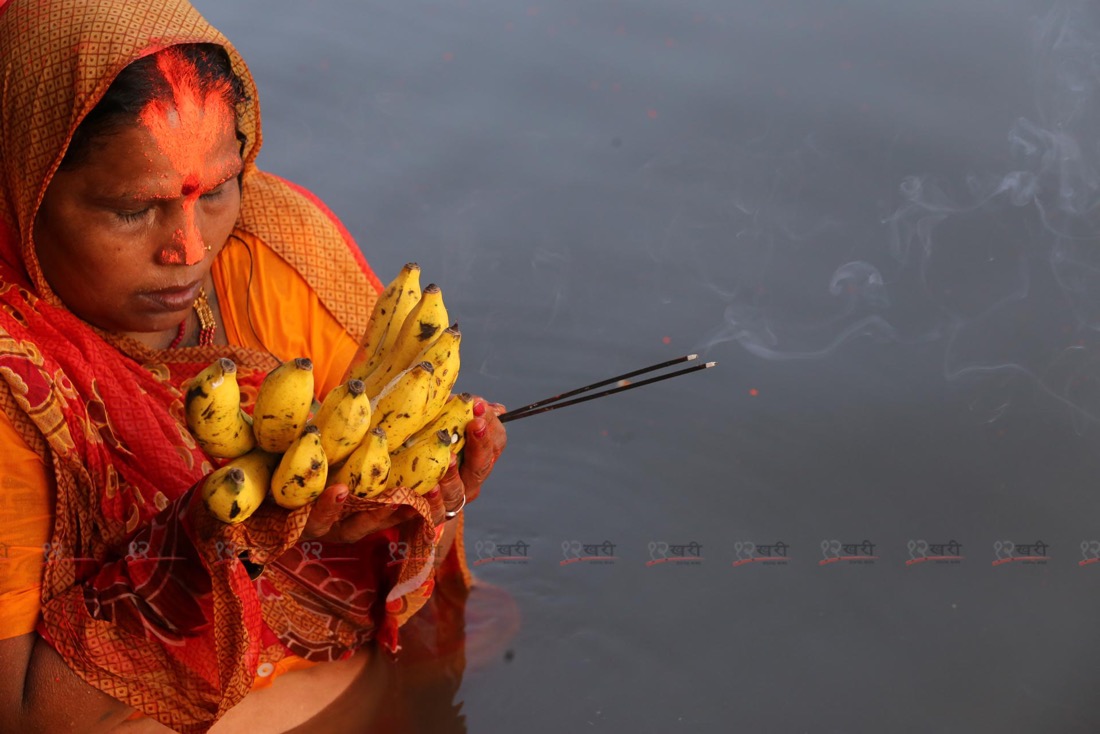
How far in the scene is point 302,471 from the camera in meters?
1.47

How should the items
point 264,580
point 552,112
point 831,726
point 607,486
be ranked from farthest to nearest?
point 552,112
point 607,486
point 831,726
point 264,580

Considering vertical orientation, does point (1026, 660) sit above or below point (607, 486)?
below

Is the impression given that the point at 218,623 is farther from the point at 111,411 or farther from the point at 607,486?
the point at 607,486

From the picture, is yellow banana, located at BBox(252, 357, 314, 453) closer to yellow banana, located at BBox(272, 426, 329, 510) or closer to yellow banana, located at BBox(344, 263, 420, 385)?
yellow banana, located at BBox(272, 426, 329, 510)

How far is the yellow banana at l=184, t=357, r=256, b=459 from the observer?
1.46 meters

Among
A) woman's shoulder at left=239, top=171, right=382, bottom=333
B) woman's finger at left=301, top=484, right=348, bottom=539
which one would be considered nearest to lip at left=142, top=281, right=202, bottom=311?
woman's shoulder at left=239, top=171, right=382, bottom=333

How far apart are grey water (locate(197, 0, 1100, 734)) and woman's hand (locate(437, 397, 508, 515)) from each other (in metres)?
0.64

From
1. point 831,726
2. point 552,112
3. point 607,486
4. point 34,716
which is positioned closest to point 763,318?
point 607,486

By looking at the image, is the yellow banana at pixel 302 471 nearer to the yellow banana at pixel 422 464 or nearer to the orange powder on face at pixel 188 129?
the yellow banana at pixel 422 464

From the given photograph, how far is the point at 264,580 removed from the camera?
1916mm

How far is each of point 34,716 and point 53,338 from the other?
50 cm

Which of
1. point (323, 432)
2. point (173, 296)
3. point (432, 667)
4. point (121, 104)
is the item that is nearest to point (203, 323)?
point (173, 296)

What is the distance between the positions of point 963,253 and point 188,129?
7.70 feet

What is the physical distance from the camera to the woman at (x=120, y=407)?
1.62 metres
